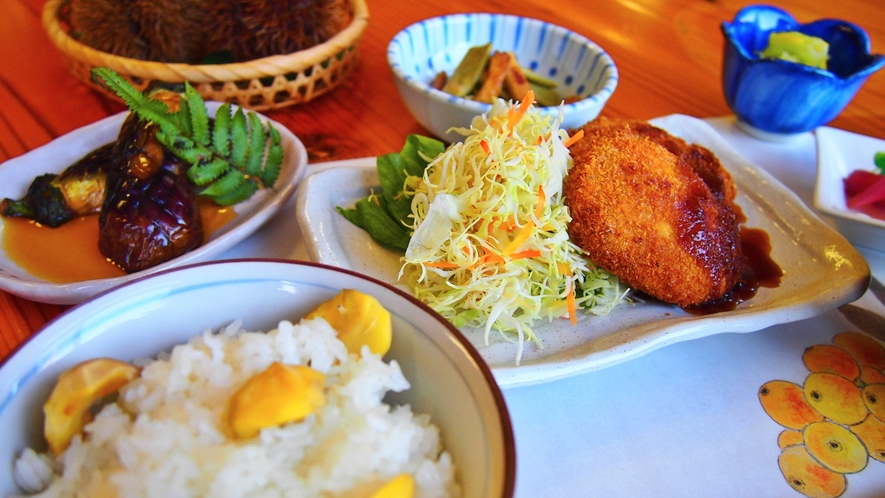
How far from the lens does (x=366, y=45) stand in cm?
245

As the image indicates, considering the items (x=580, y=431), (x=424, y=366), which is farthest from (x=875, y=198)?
(x=424, y=366)

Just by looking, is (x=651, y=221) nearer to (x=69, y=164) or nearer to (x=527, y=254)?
(x=527, y=254)

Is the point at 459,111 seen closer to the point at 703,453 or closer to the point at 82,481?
the point at 703,453

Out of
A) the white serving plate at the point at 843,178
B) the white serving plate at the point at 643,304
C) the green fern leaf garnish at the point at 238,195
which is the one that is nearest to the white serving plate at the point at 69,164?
the green fern leaf garnish at the point at 238,195

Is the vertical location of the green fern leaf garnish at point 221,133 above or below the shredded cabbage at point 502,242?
above

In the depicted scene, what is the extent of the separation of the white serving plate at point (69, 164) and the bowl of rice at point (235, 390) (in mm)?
392

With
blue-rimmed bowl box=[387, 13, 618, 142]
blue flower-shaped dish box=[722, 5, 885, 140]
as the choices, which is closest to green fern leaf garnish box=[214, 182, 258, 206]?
blue-rimmed bowl box=[387, 13, 618, 142]

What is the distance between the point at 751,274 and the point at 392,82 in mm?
1526

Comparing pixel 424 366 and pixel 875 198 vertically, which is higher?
pixel 424 366

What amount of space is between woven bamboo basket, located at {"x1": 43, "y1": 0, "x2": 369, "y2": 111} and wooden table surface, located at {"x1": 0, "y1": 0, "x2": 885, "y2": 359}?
9 centimetres

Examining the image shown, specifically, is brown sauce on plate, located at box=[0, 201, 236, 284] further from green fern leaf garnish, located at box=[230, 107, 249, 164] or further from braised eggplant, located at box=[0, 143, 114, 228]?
green fern leaf garnish, located at box=[230, 107, 249, 164]

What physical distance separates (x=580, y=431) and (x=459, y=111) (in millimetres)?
996

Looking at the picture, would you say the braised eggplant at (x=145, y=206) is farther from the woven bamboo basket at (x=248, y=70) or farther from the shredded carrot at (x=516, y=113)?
the shredded carrot at (x=516, y=113)

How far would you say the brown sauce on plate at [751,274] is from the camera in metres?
1.36
